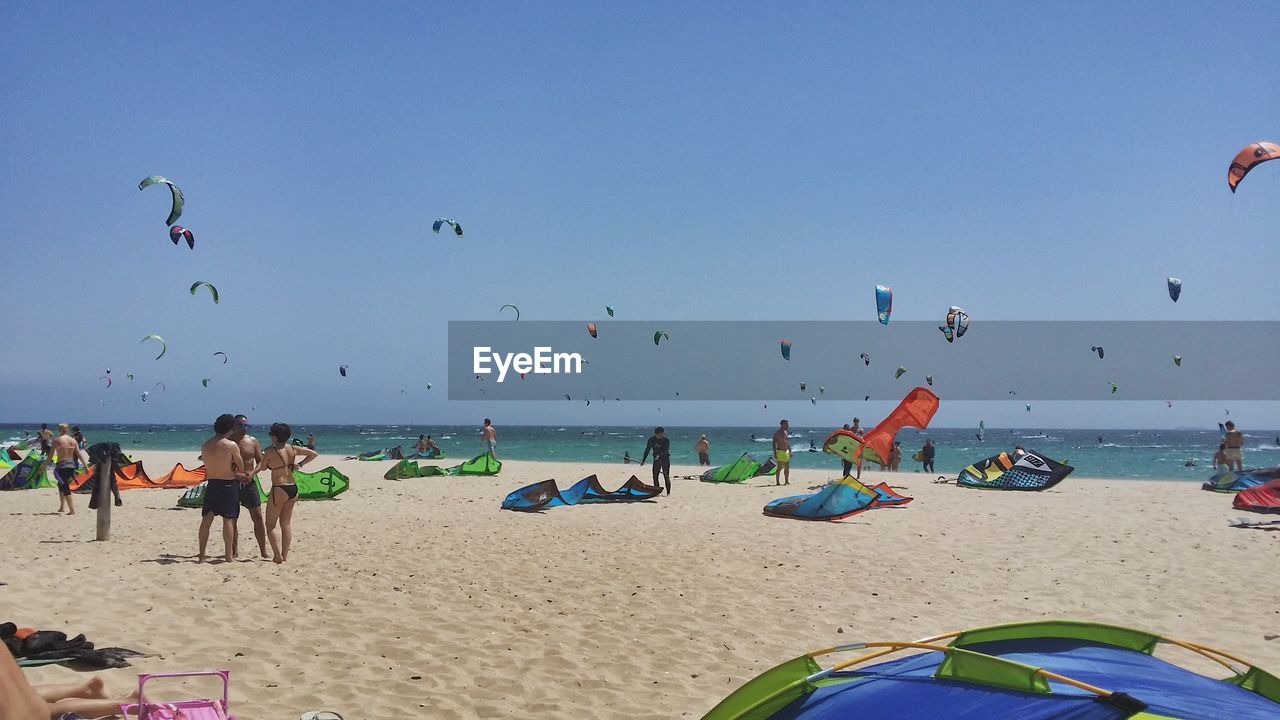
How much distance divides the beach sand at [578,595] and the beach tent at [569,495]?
0.76m

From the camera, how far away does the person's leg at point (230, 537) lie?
344 inches

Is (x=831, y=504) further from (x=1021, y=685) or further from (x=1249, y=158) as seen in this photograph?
(x=1021, y=685)

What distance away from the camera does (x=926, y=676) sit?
303 cm

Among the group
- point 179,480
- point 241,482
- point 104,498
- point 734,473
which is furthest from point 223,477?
point 734,473

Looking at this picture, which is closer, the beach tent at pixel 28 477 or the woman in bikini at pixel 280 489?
the woman in bikini at pixel 280 489

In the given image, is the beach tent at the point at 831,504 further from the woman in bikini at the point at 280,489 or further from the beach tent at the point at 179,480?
the beach tent at the point at 179,480

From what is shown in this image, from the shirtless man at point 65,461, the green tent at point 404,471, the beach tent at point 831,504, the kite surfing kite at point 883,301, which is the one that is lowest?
the green tent at point 404,471

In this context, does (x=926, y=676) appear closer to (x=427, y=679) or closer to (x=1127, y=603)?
(x=427, y=679)

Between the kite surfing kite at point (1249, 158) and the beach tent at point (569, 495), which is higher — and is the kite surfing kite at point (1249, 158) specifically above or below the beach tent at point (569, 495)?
above

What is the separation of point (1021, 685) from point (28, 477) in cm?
2180

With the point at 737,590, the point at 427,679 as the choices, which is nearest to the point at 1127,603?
the point at 737,590

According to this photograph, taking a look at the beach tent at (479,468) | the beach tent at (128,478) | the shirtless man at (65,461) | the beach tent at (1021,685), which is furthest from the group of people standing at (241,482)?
the beach tent at (479,468)

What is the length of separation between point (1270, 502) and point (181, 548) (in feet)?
53.8

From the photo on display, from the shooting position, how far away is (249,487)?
9109 mm
